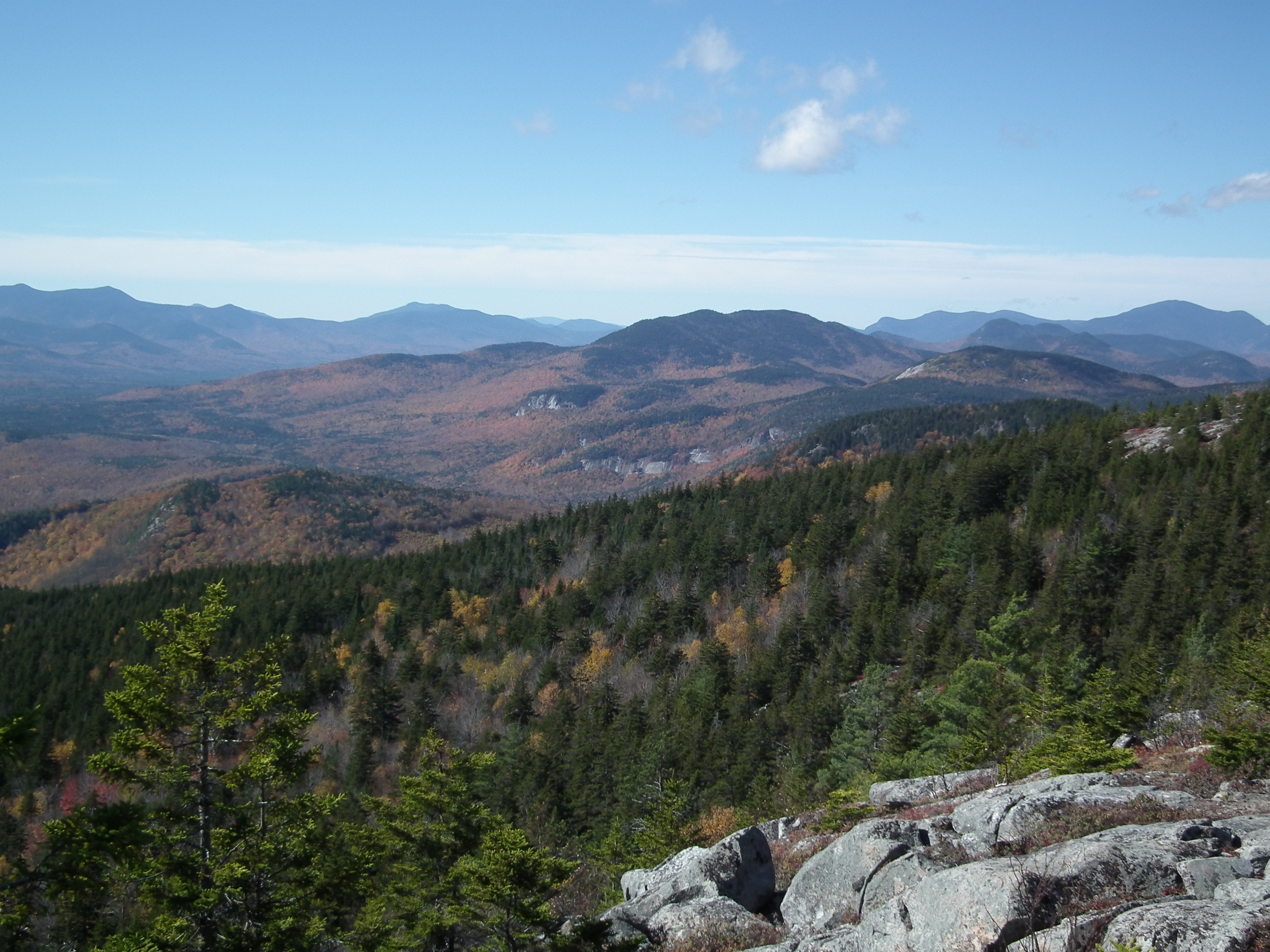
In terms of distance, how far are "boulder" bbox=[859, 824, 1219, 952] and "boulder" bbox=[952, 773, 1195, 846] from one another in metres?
2.38

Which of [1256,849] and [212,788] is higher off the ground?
[1256,849]

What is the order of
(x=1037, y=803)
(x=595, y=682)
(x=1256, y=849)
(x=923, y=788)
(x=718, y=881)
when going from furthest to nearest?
(x=595, y=682) < (x=923, y=788) < (x=718, y=881) < (x=1037, y=803) < (x=1256, y=849)

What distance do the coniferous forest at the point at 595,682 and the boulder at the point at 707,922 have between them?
5.67 feet

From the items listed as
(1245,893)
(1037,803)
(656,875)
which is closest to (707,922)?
(656,875)

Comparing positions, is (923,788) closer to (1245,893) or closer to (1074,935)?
(1245,893)

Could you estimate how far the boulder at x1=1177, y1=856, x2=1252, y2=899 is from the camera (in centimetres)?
1116

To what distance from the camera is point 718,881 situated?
18.3 m

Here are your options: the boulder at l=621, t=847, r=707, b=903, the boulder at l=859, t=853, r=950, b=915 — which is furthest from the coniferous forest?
the boulder at l=859, t=853, r=950, b=915

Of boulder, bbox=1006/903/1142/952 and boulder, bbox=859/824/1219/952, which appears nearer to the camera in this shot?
boulder, bbox=1006/903/1142/952

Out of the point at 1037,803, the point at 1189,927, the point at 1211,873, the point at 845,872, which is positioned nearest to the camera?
the point at 1189,927

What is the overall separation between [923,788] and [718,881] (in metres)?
10.2

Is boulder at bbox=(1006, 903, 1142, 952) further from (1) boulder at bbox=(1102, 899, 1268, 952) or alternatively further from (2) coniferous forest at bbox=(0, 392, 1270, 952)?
(2) coniferous forest at bbox=(0, 392, 1270, 952)

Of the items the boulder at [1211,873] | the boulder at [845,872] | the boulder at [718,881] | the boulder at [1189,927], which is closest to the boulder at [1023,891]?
the boulder at [1211,873]

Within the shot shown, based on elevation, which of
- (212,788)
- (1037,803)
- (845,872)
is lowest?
(845,872)
